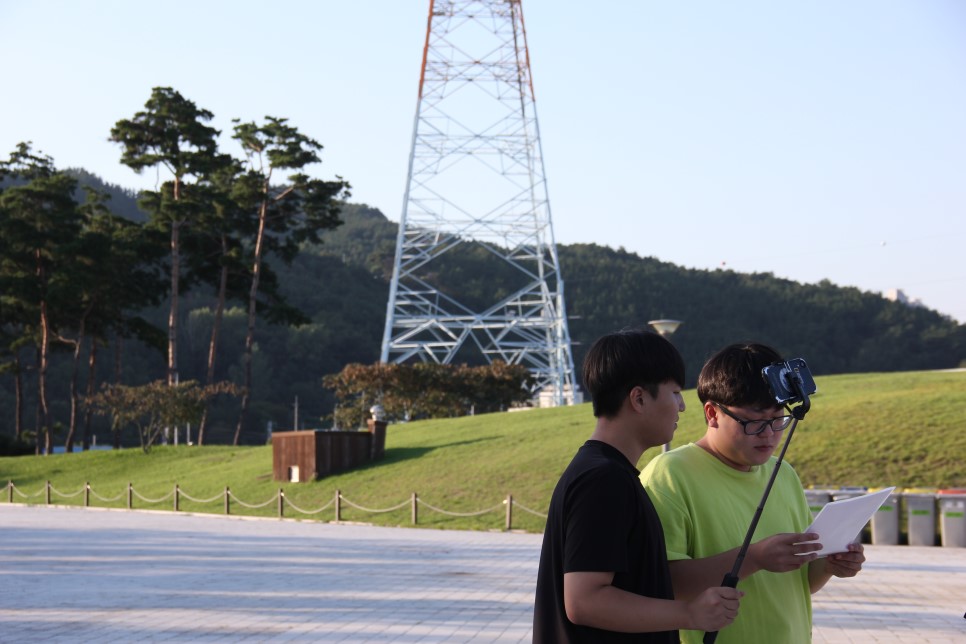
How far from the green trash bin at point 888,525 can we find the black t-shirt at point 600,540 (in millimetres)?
17312

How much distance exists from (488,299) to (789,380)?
289ft

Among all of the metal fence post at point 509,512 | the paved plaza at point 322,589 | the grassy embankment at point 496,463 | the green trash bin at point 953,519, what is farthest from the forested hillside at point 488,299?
the paved plaza at point 322,589

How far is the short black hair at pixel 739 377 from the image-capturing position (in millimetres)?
3438

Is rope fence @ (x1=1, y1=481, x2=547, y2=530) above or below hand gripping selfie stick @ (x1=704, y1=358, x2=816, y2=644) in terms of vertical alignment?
below

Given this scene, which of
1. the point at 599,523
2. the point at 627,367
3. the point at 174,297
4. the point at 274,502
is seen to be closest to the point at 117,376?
the point at 174,297

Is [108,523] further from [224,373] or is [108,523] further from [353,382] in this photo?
[224,373]

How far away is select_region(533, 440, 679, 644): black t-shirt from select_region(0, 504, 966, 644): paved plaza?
6.49m

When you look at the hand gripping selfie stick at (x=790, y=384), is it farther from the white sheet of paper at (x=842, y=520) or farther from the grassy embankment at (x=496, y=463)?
the grassy embankment at (x=496, y=463)

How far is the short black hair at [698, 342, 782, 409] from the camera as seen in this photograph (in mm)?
3438

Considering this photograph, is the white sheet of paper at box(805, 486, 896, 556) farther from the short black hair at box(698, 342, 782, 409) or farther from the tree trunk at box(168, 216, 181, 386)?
the tree trunk at box(168, 216, 181, 386)

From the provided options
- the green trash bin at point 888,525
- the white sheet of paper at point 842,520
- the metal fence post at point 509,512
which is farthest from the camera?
the metal fence post at point 509,512

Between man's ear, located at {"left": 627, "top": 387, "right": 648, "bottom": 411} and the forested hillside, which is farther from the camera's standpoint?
the forested hillside

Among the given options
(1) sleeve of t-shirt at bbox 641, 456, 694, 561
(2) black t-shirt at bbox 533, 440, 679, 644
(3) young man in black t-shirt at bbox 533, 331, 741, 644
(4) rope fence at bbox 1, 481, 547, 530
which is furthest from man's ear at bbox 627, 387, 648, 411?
(4) rope fence at bbox 1, 481, 547, 530

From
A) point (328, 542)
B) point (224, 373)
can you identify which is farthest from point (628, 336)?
point (224, 373)
